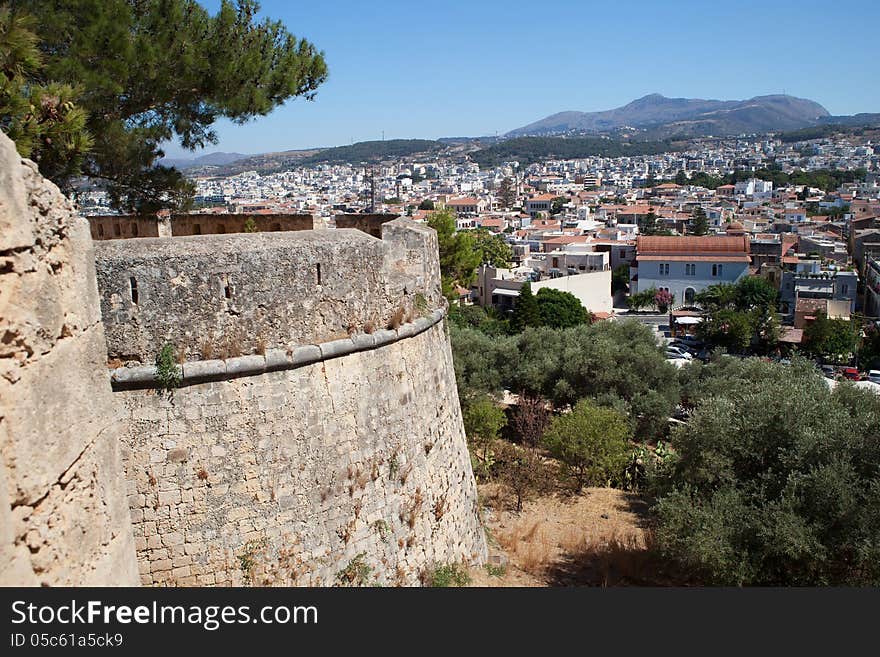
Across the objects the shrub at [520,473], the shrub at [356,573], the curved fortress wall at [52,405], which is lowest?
the shrub at [520,473]

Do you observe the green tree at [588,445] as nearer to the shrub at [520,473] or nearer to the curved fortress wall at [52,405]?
the shrub at [520,473]

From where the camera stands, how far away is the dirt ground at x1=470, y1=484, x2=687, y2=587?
1008 cm

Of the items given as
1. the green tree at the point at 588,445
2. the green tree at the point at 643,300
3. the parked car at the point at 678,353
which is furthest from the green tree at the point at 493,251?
the green tree at the point at 588,445

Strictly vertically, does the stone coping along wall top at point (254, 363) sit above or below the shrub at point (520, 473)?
above

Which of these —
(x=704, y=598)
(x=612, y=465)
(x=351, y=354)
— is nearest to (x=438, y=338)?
(x=351, y=354)

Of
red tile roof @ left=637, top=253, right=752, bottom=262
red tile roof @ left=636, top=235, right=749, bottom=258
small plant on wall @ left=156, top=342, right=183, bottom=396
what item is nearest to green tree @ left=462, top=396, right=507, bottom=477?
small plant on wall @ left=156, top=342, right=183, bottom=396

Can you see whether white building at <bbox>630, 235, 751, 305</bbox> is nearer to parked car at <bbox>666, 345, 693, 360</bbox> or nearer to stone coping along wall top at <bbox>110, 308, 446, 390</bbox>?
parked car at <bbox>666, 345, 693, 360</bbox>

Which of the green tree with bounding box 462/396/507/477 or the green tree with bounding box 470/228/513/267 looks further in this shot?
the green tree with bounding box 470/228/513/267

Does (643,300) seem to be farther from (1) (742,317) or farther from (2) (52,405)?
(2) (52,405)

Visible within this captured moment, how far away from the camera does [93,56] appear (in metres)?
9.00

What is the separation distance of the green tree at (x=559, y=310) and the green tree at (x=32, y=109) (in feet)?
108

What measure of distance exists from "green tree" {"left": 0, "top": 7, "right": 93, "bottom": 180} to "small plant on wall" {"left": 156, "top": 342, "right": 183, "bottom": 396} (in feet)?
8.25

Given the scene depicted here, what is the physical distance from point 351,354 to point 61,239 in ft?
12.3

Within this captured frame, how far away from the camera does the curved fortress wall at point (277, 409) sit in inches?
235
